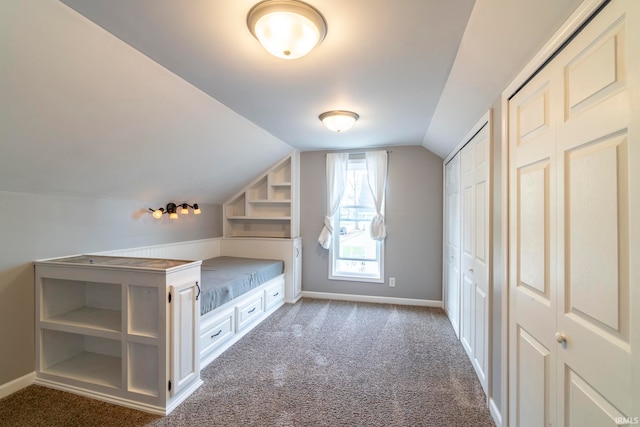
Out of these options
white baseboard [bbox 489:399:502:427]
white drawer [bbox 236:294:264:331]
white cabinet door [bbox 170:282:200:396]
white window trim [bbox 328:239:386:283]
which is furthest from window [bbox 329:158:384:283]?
white cabinet door [bbox 170:282:200:396]

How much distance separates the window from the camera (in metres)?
4.38

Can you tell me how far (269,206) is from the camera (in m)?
4.65

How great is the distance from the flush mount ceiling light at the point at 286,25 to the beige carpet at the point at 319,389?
2.31 meters

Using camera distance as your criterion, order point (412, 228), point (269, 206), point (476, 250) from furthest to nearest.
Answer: point (269, 206) → point (412, 228) → point (476, 250)

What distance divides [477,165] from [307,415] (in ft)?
7.66

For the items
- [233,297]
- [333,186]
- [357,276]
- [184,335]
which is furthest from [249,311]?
[333,186]

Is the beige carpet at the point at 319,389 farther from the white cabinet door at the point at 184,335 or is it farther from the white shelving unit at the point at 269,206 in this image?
the white shelving unit at the point at 269,206

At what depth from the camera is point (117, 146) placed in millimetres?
2246

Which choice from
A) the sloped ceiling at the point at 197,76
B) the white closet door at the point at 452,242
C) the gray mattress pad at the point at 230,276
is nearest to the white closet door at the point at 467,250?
the white closet door at the point at 452,242

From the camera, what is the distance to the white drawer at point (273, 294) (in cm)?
372

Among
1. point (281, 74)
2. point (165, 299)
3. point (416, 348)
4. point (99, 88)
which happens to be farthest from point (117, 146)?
point (416, 348)

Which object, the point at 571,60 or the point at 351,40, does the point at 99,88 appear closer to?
the point at 351,40

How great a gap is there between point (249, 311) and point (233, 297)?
456 millimetres

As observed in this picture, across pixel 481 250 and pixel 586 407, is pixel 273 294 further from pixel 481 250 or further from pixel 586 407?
pixel 586 407
